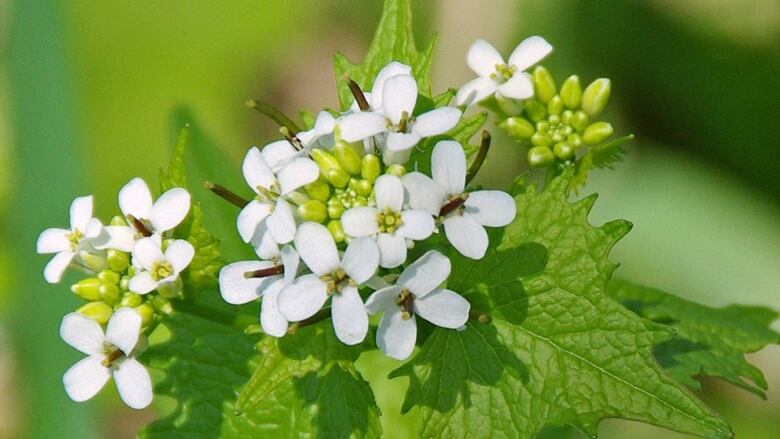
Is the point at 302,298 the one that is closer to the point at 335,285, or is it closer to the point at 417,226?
the point at 335,285

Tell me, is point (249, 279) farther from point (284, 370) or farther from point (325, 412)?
point (325, 412)

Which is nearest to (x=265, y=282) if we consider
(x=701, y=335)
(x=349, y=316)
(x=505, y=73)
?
(x=349, y=316)

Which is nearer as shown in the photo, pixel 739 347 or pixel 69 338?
pixel 69 338

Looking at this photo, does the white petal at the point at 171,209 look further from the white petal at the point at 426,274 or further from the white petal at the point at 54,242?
the white petal at the point at 426,274

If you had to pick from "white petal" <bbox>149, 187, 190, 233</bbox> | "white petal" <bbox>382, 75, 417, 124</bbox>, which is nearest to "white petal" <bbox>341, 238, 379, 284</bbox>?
"white petal" <bbox>382, 75, 417, 124</bbox>

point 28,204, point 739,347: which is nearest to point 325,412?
point 739,347

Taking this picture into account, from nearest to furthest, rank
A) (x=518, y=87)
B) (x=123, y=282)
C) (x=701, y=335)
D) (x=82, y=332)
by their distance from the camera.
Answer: (x=82, y=332) → (x=123, y=282) → (x=518, y=87) → (x=701, y=335)

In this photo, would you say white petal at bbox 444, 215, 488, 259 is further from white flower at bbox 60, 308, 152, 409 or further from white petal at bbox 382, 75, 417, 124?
white flower at bbox 60, 308, 152, 409
